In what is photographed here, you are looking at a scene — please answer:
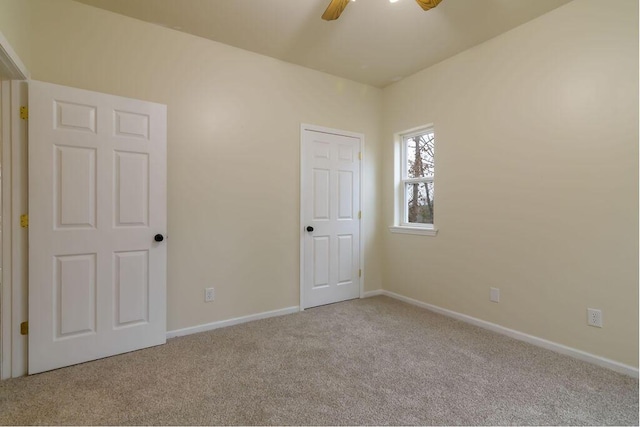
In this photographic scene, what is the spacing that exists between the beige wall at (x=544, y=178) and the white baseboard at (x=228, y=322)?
5.33ft

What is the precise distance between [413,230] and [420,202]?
369 mm

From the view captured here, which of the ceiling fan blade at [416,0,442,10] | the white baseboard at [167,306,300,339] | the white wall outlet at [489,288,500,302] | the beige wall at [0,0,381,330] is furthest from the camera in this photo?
the white wall outlet at [489,288,500,302]

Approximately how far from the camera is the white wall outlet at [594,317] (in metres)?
2.27

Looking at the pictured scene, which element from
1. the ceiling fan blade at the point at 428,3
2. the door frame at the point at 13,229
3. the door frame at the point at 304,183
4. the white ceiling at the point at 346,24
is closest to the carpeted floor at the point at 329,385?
the door frame at the point at 13,229

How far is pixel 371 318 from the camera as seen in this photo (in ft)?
10.5

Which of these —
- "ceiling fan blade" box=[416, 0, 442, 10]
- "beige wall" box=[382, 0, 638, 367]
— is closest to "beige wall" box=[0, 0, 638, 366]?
"beige wall" box=[382, 0, 638, 367]

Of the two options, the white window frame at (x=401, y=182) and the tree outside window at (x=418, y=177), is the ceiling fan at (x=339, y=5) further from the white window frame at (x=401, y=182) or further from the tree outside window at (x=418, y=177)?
the white window frame at (x=401, y=182)

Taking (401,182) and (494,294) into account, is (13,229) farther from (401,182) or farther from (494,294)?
(494,294)

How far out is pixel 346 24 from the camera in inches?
104

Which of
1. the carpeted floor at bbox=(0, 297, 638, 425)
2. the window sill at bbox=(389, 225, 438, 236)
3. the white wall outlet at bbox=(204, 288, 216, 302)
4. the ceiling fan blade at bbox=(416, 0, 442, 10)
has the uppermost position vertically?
the ceiling fan blade at bbox=(416, 0, 442, 10)

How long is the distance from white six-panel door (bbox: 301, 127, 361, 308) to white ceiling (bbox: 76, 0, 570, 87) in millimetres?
899

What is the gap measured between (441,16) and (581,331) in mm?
2717

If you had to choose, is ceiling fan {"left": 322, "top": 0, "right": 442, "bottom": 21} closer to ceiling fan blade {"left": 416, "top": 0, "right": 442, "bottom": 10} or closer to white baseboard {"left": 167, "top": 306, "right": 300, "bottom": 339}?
ceiling fan blade {"left": 416, "top": 0, "right": 442, "bottom": 10}

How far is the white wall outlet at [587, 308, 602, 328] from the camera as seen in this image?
2266mm
